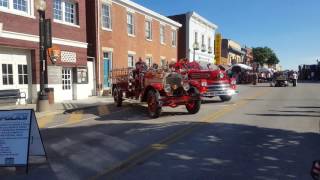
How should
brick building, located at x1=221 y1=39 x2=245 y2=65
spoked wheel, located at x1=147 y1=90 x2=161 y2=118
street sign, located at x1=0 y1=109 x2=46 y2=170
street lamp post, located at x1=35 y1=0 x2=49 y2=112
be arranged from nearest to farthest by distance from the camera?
street sign, located at x1=0 y1=109 x2=46 y2=170, spoked wheel, located at x1=147 y1=90 x2=161 y2=118, street lamp post, located at x1=35 y1=0 x2=49 y2=112, brick building, located at x1=221 y1=39 x2=245 y2=65

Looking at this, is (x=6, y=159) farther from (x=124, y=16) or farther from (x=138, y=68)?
(x=124, y=16)

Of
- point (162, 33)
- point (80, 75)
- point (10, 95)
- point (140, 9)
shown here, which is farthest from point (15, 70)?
point (162, 33)

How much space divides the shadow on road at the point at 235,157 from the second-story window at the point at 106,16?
645 inches

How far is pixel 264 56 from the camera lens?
10438 centimetres

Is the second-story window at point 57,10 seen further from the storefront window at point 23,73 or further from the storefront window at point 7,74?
the storefront window at point 7,74

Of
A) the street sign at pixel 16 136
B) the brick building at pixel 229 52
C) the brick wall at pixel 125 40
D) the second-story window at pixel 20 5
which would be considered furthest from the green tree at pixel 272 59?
the street sign at pixel 16 136

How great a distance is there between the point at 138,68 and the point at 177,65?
3.07 m

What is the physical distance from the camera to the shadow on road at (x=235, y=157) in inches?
242

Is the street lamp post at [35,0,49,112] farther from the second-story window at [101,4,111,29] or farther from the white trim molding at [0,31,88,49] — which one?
the second-story window at [101,4,111,29]

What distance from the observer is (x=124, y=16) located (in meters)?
26.7

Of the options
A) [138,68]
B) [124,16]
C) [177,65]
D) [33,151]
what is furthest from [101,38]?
[33,151]

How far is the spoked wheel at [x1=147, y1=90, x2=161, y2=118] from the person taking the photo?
1300 centimetres

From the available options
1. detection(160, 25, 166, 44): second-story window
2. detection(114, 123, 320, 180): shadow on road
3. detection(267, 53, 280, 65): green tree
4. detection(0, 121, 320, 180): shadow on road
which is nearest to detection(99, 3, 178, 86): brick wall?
detection(160, 25, 166, 44): second-story window

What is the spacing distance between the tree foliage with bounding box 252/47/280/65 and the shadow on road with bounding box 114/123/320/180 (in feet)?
314
